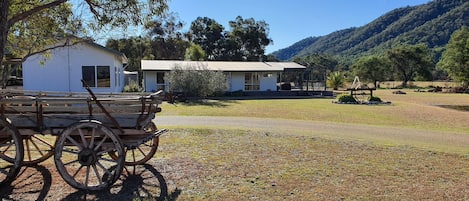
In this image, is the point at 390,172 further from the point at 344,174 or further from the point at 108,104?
the point at 108,104

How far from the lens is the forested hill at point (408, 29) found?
4400 inches

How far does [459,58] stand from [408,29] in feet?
275

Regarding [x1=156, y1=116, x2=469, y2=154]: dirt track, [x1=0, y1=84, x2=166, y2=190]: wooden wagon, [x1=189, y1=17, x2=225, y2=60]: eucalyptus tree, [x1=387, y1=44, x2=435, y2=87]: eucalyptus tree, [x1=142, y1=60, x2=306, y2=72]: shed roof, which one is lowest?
[x1=156, y1=116, x2=469, y2=154]: dirt track

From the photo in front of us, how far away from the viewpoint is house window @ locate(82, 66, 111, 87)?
25641mm

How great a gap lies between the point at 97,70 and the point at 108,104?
21.9 metres

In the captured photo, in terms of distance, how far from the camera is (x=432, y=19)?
4909 inches

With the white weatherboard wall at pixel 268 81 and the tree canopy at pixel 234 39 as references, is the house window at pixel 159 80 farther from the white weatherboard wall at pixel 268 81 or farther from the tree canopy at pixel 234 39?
the tree canopy at pixel 234 39

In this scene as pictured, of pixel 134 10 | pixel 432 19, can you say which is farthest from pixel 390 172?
pixel 432 19

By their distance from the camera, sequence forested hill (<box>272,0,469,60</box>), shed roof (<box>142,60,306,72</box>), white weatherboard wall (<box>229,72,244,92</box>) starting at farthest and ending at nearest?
forested hill (<box>272,0,469,60</box>) < white weatherboard wall (<box>229,72,244,92</box>) < shed roof (<box>142,60,306,72</box>)

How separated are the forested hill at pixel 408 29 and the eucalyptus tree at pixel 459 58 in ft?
172

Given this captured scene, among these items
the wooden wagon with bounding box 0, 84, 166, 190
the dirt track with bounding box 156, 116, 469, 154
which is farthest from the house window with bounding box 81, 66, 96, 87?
the wooden wagon with bounding box 0, 84, 166, 190

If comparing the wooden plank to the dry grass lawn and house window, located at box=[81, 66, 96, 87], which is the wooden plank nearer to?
the dry grass lawn

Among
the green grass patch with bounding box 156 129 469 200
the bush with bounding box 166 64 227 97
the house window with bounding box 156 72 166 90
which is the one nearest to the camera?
the green grass patch with bounding box 156 129 469 200

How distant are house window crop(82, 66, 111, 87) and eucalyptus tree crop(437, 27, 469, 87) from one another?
1779 inches
